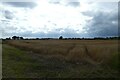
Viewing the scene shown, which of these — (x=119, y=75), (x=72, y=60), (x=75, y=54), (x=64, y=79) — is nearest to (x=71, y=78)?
(x=64, y=79)

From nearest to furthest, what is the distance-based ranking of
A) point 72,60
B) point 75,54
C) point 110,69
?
point 110,69
point 72,60
point 75,54

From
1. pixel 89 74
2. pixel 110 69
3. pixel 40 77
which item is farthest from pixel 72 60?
pixel 40 77

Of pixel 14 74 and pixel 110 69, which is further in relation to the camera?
pixel 110 69

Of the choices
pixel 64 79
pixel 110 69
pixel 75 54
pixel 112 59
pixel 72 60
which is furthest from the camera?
pixel 75 54

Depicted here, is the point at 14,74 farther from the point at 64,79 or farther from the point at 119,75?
the point at 119,75

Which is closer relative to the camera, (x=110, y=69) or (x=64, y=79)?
(x=64, y=79)

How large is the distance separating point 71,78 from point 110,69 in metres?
5.84

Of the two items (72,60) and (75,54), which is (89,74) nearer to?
(72,60)

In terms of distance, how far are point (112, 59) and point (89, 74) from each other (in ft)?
20.4

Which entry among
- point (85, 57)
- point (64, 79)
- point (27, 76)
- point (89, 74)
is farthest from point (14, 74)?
point (85, 57)

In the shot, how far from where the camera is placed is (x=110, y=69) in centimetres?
2333

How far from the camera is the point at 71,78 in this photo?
62.2 ft

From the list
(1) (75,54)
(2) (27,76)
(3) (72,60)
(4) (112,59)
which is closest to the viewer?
(2) (27,76)

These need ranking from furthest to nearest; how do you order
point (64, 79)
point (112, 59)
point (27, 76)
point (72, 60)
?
point (72, 60)
point (112, 59)
point (27, 76)
point (64, 79)
